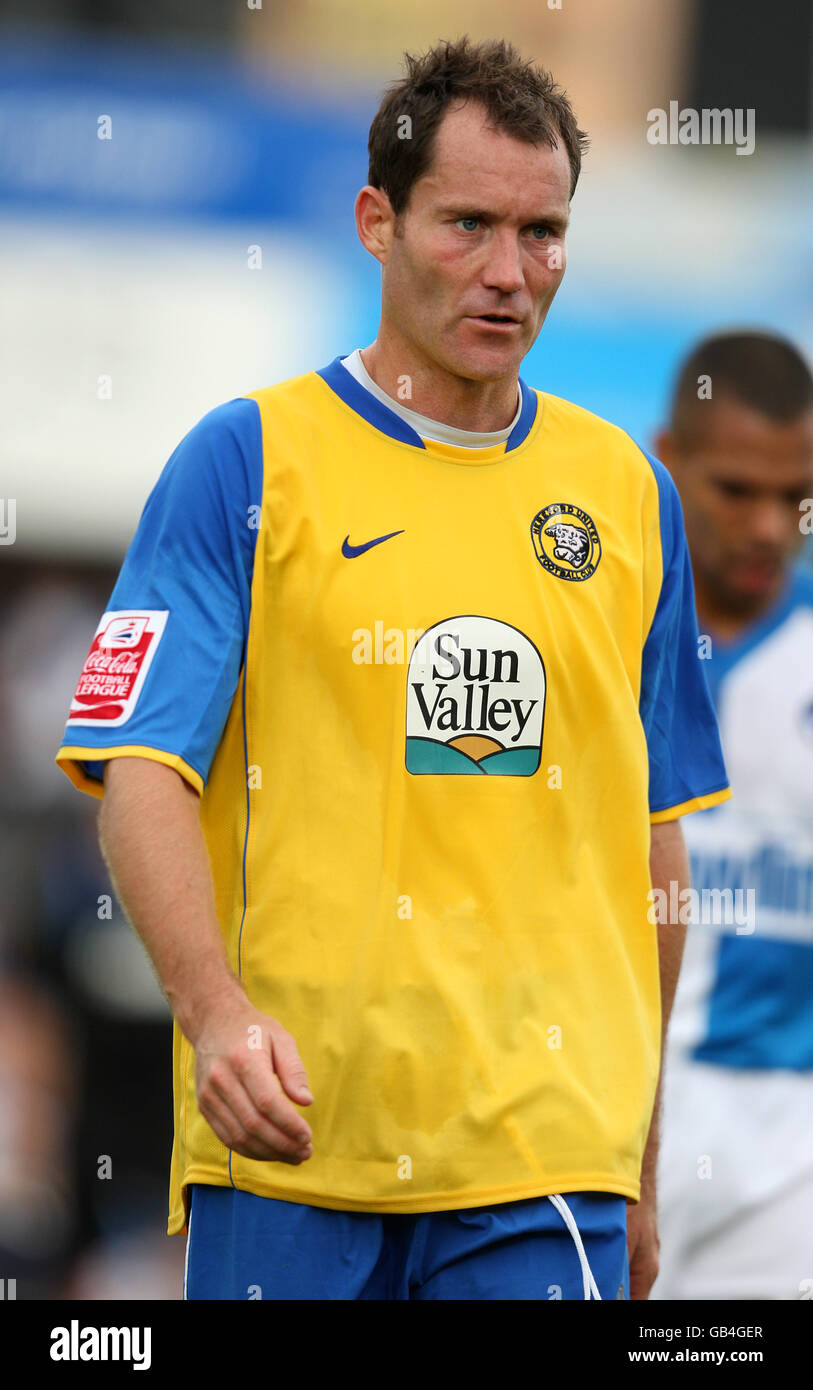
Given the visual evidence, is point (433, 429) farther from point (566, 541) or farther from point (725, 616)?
point (725, 616)

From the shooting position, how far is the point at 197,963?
2865 mm

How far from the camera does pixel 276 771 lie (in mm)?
3121

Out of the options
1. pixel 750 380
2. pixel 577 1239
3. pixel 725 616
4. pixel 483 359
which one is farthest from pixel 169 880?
pixel 750 380

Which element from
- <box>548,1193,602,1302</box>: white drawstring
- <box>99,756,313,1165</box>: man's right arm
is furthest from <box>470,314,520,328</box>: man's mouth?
<box>548,1193,602,1302</box>: white drawstring

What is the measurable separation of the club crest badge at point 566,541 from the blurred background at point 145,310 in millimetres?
4266

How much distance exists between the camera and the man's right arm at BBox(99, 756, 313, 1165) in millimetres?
2707

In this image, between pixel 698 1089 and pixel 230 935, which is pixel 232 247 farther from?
pixel 230 935

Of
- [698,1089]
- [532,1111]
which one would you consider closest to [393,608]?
→ [532,1111]

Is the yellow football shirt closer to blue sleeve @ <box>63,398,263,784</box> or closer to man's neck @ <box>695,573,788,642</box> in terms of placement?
blue sleeve @ <box>63,398,263,784</box>

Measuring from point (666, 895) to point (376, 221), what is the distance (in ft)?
3.90

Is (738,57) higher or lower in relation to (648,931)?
higher

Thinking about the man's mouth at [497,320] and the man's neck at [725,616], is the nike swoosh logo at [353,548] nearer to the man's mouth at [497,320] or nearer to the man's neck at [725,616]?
the man's mouth at [497,320]

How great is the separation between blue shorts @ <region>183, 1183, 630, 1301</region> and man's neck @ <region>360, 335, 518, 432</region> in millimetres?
1187

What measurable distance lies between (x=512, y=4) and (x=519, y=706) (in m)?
5.57
